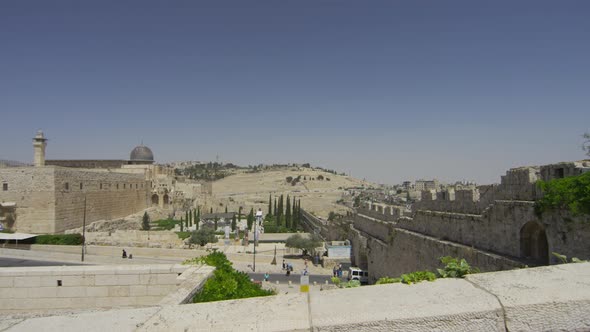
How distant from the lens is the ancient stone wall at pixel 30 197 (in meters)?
29.5

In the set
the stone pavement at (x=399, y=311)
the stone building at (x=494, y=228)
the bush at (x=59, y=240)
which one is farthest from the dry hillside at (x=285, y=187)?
the stone pavement at (x=399, y=311)

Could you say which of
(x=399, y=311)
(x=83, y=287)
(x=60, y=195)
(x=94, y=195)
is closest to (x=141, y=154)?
(x=94, y=195)

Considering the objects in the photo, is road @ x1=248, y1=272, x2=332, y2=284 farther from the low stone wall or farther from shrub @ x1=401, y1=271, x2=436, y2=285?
shrub @ x1=401, y1=271, x2=436, y2=285

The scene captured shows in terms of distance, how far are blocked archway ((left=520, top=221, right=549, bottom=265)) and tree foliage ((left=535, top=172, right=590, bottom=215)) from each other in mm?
623

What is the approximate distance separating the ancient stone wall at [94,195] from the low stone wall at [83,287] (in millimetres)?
26809

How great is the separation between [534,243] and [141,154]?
198ft

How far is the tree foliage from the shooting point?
256 inches

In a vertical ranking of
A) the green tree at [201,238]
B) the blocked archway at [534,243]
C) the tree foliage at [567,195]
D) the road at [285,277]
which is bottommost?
the road at [285,277]

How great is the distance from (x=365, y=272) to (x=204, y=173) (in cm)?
11540

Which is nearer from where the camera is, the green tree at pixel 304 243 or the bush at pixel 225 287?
the bush at pixel 225 287

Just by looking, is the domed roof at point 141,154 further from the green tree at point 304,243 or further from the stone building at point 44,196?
the green tree at point 304,243

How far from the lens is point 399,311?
7.08 feet

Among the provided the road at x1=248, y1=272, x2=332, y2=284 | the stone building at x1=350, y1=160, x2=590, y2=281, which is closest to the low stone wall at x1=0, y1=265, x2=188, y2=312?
the stone building at x1=350, y1=160, x2=590, y2=281

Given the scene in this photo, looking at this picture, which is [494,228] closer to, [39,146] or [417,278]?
[417,278]
